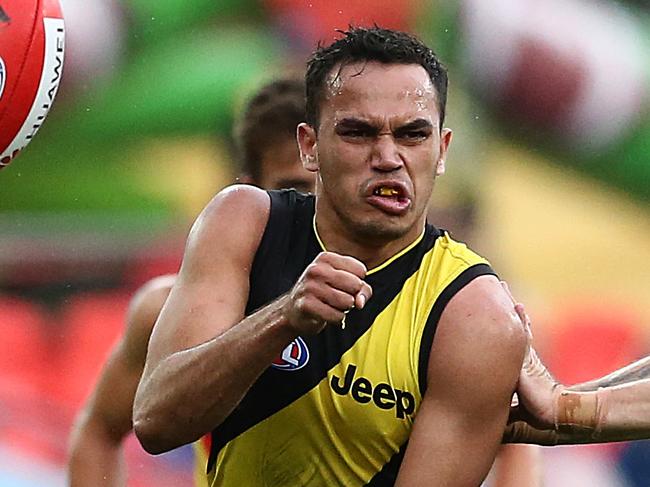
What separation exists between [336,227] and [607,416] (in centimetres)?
68

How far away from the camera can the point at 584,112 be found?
216 inches

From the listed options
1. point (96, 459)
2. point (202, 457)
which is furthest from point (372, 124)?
point (96, 459)

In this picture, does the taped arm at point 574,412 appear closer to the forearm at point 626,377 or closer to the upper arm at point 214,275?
the forearm at point 626,377

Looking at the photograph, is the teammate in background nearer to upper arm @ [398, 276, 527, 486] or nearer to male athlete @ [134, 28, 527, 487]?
male athlete @ [134, 28, 527, 487]

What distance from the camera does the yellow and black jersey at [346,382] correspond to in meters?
2.81

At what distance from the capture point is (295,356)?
284cm

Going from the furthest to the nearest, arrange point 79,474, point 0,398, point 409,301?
point 0,398 < point 79,474 < point 409,301

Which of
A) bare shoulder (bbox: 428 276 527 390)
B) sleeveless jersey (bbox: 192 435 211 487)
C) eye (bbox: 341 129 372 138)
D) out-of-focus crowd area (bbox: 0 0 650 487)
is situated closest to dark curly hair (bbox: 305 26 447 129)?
eye (bbox: 341 129 372 138)

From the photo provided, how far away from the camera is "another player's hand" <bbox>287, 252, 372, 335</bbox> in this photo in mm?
2471

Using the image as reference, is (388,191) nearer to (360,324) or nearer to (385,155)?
(385,155)

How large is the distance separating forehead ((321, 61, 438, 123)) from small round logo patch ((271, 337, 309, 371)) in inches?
17.0

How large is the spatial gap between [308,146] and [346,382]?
481 millimetres

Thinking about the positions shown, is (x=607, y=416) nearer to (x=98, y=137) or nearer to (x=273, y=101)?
(x=273, y=101)

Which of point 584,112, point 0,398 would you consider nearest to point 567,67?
point 584,112
